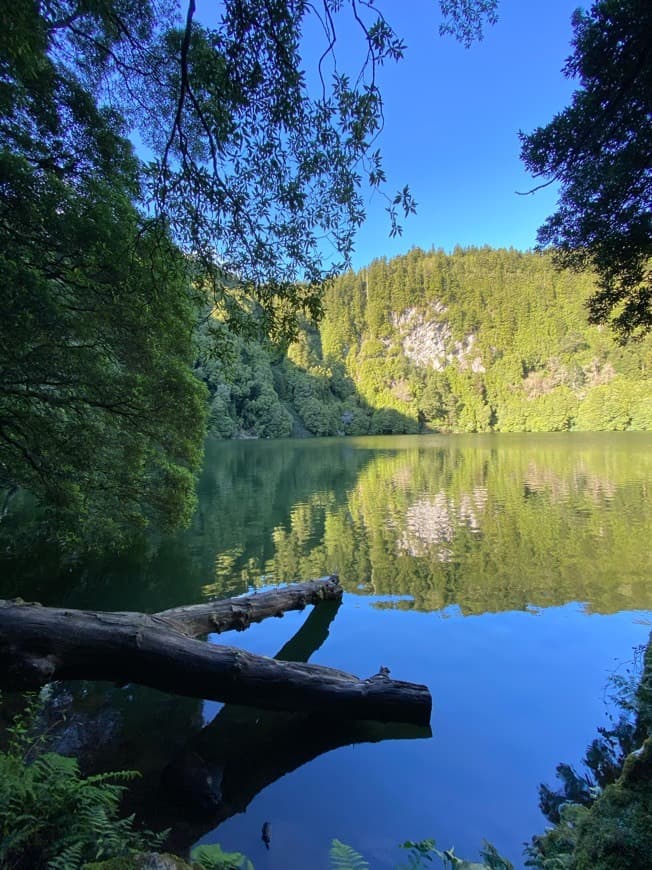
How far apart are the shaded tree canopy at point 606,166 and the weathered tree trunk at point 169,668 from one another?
24.7ft

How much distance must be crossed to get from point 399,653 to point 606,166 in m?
9.68

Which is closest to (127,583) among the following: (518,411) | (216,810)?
(216,810)

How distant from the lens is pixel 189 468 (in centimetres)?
1180

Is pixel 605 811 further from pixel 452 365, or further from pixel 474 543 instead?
pixel 452 365

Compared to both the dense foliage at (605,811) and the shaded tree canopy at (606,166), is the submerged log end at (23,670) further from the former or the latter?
the shaded tree canopy at (606,166)

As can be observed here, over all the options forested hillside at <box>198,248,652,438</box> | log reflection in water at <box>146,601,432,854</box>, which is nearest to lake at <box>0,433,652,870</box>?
log reflection in water at <box>146,601,432,854</box>

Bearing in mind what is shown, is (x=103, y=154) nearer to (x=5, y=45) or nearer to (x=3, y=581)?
(x=5, y=45)

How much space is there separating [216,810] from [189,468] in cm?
826

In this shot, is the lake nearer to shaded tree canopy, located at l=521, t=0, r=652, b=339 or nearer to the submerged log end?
the submerged log end

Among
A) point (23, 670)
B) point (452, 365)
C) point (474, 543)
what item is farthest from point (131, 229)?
point (452, 365)

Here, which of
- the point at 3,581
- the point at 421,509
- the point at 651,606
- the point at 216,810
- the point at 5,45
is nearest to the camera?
the point at 5,45

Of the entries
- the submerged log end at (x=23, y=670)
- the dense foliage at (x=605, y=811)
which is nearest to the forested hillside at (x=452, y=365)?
the submerged log end at (x=23, y=670)

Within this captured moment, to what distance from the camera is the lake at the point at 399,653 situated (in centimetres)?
460

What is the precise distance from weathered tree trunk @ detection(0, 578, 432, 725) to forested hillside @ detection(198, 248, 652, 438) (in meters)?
88.4
